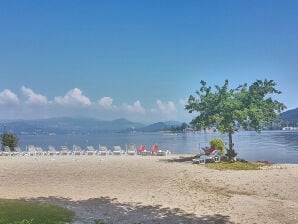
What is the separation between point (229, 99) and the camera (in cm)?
3212

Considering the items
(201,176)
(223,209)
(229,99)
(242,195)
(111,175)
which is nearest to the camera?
(223,209)

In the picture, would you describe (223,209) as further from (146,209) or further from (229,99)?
Result: (229,99)

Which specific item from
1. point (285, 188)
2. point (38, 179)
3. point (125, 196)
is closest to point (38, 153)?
point (38, 179)

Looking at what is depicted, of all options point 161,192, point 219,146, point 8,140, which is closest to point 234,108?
point 219,146

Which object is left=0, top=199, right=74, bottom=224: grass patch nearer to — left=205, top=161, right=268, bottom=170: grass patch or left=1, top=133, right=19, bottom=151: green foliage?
left=205, top=161, right=268, bottom=170: grass patch

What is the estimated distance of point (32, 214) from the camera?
13656 millimetres

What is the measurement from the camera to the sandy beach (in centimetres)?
1479

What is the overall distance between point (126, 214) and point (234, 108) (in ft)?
60.3

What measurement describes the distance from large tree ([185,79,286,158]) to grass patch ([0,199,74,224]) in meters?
18.4

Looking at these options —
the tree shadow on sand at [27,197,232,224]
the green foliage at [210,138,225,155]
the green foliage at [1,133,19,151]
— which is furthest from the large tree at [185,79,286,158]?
the green foliage at [1,133,19,151]

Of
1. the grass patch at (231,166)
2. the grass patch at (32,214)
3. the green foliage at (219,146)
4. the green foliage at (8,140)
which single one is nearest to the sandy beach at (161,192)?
the grass patch at (32,214)

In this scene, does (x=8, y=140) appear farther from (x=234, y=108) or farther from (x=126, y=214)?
(x=126, y=214)

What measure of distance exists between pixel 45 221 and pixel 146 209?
420 centimetres

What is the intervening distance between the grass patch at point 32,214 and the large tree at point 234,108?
1837 cm
